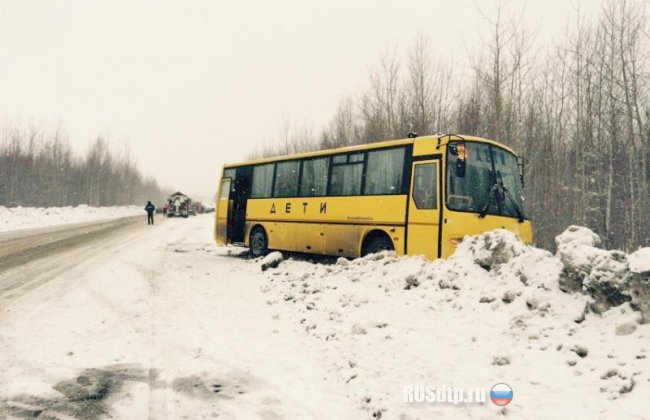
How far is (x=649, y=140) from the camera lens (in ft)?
75.8

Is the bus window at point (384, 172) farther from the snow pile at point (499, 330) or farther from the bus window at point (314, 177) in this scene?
the snow pile at point (499, 330)

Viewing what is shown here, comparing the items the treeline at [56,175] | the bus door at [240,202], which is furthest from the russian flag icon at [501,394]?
the treeline at [56,175]

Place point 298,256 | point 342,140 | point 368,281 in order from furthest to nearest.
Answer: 1. point 342,140
2. point 298,256
3. point 368,281

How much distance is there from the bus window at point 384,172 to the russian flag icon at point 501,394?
676 centimetres

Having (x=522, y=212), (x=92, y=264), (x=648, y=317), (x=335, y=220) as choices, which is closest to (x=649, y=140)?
(x=522, y=212)

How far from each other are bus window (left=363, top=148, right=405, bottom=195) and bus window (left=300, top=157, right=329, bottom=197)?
1.73m

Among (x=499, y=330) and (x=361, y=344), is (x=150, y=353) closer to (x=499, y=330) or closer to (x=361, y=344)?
(x=361, y=344)

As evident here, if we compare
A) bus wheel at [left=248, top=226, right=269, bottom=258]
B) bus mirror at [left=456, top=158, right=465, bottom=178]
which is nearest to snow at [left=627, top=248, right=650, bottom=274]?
bus mirror at [left=456, top=158, right=465, bottom=178]

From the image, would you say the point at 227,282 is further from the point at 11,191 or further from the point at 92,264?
the point at 11,191

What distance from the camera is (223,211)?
54.5ft

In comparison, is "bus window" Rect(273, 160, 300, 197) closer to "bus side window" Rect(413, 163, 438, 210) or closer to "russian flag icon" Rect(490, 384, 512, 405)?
"bus side window" Rect(413, 163, 438, 210)

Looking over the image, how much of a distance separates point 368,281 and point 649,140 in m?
22.0

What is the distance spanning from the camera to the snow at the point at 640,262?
4547mm

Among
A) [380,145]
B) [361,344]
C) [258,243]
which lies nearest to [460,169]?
[380,145]
